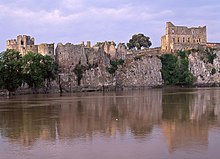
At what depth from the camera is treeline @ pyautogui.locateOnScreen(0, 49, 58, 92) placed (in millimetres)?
54000

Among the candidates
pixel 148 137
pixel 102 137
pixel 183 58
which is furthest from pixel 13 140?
pixel 183 58

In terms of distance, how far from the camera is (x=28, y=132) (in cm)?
1691

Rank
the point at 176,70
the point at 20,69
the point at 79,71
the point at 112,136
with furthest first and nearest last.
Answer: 1. the point at 176,70
2. the point at 79,71
3. the point at 20,69
4. the point at 112,136

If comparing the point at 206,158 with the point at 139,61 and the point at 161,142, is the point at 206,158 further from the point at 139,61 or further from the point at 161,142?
Answer: the point at 139,61

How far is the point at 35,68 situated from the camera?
57344 mm

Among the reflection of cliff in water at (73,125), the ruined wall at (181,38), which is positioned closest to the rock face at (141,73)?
the ruined wall at (181,38)

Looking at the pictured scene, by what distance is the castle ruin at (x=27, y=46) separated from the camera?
68375 mm

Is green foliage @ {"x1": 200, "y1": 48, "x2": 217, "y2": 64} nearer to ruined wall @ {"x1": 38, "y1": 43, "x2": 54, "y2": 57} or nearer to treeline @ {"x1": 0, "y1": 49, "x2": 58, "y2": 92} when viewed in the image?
ruined wall @ {"x1": 38, "y1": 43, "x2": 54, "y2": 57}

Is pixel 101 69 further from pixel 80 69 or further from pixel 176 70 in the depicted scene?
pixel 176 70

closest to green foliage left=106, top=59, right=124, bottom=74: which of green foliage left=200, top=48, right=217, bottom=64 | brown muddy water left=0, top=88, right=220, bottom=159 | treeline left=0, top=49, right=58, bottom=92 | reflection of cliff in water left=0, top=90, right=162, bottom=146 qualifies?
treeline left=0, top=49, right=58, bottom=92

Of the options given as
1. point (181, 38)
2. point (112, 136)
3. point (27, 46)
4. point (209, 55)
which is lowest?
point (112, 136)

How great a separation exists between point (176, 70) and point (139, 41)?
2258 cm

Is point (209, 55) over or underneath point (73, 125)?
over

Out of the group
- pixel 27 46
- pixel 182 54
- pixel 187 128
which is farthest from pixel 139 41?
pixel 187 128
